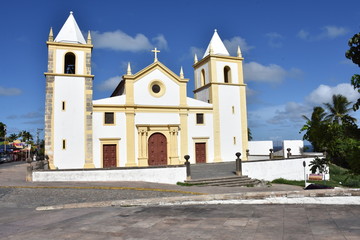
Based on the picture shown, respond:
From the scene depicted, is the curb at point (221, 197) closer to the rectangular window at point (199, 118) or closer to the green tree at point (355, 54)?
the green tree at point (355, 54)

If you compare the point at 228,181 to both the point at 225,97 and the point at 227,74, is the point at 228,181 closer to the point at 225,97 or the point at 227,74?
the point at 225,97

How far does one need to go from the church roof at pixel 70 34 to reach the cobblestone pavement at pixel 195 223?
17.5 metres

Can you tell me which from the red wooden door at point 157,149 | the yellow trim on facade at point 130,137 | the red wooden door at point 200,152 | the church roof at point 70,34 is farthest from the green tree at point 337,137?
the church roof at point 70,34

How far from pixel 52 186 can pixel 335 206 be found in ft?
37.0

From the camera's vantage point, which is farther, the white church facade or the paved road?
the white church facade

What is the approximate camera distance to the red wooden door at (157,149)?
78.2 feet

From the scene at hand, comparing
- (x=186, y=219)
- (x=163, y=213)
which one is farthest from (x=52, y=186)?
(x=186, y=219)

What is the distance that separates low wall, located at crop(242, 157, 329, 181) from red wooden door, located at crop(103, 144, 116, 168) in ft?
31.7

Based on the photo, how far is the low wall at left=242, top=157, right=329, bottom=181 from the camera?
755 inches

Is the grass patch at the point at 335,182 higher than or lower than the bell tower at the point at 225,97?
lower

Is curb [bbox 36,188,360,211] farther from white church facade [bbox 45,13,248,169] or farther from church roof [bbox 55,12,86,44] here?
church roof [bbox 55,12,86,44]

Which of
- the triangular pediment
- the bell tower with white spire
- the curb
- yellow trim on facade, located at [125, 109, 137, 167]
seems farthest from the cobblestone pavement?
the triangular pediment

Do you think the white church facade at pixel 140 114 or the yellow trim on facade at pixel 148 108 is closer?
the white church facade at pixel 140 114

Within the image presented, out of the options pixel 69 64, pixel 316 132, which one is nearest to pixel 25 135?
pixel 69 64
